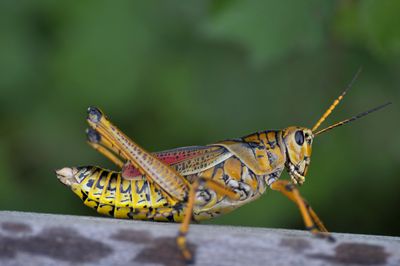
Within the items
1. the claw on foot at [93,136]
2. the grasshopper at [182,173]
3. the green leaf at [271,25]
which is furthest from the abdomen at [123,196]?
the green leaf at [271,25]

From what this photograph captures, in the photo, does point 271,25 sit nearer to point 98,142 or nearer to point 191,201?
point 98,142

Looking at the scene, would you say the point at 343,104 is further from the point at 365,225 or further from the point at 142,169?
the point at 142,169

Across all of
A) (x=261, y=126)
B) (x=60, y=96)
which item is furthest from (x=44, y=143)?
(x=261, y=126)

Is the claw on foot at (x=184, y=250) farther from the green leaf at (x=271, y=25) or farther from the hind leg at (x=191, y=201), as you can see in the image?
the green leaf at (x=271, y=25)

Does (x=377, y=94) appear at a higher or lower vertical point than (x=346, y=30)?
lower

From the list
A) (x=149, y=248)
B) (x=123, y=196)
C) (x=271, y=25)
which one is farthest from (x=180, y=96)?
(x=149, y=248)

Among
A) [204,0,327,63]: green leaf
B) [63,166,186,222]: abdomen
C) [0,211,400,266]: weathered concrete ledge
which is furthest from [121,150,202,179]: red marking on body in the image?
[0,211,400,266]: weathered concrete ledge
